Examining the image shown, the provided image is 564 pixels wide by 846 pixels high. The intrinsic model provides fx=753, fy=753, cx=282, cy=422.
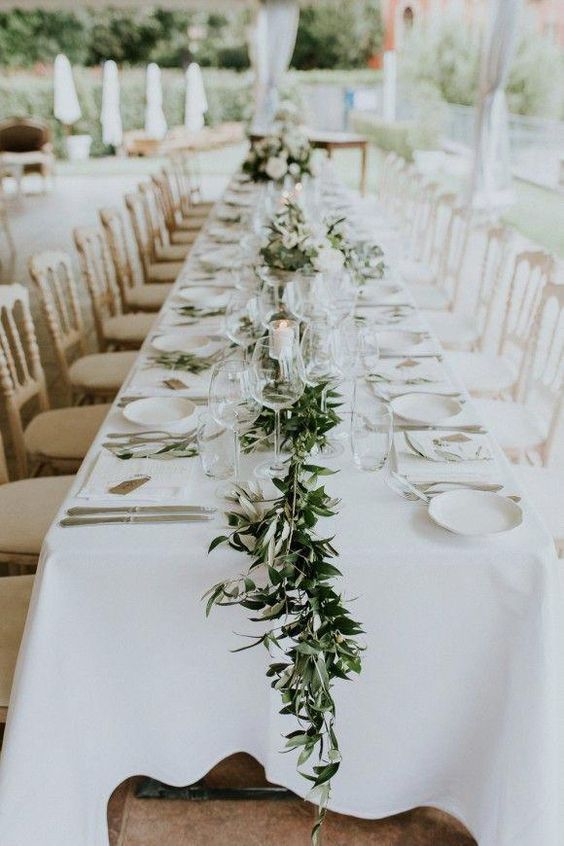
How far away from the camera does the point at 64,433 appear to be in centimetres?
254

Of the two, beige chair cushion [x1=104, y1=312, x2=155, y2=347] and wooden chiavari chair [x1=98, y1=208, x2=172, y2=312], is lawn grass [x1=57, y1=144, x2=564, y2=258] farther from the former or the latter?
beige chair cushion [x1=104, y1=312, x2=155, y2=347]

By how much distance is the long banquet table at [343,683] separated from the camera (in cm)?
138

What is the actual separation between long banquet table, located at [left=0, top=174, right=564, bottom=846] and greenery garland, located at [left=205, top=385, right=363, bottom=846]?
0.07m

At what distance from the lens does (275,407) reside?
5.32ft

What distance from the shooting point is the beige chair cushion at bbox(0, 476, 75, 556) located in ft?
6.45

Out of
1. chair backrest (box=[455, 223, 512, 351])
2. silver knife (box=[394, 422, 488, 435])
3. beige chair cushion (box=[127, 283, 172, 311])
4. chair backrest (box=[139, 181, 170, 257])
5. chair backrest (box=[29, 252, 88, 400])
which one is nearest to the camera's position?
silver knife (box=[394, 422, 488, 435])

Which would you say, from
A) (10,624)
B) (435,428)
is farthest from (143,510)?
(435,428)

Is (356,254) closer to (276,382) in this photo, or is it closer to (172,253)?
(276,382)

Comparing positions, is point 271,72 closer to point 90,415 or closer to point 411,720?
point 90,415

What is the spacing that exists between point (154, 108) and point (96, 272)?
13.3 m

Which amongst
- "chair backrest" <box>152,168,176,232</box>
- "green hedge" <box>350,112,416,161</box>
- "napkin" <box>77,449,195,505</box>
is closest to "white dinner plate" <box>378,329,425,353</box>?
"napkin" <box>77,449,195,505</box>

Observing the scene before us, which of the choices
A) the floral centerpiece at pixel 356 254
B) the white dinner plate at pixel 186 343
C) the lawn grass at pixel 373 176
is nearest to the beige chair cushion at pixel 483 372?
the floral centerpiece at pixel 356 254

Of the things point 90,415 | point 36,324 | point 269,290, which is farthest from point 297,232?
point 36,324

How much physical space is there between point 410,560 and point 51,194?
11385mm
